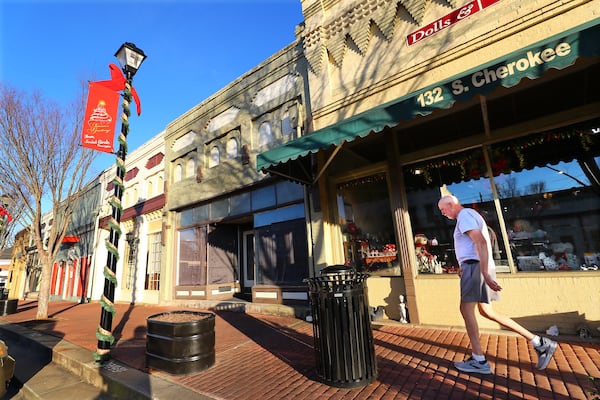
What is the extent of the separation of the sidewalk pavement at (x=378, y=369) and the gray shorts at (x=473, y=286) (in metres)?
0.79

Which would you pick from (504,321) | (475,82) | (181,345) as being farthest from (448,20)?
(181,345)

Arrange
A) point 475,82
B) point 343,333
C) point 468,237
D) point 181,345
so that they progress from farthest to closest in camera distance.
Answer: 1. point 181,345
2. point 475,82
3. point 468,237
4. point 343,333

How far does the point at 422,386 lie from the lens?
305 centimetres

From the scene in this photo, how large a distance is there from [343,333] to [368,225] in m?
4.01

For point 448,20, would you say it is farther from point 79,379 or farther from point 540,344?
point 79,379

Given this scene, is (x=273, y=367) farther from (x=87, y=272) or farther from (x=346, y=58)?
(x=87, y=272)

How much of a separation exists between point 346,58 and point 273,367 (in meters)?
6.64

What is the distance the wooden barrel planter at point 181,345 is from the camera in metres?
3.91

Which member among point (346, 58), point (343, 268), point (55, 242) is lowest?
point (343, 268)

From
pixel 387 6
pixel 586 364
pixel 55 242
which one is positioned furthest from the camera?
pixel 55 242

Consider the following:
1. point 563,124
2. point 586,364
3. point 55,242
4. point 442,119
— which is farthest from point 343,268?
point 55,242

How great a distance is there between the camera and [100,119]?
5.91 metres

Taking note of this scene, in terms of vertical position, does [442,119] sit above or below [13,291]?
above

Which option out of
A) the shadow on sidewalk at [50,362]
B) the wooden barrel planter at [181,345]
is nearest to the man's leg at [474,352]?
the wooden barrel planter at [181,345]
